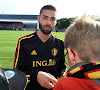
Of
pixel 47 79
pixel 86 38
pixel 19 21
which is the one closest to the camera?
pixel 86 38

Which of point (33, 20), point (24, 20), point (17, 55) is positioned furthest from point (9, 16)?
point (17, 55)

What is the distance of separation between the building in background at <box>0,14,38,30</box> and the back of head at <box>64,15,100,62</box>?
7462 centimetres

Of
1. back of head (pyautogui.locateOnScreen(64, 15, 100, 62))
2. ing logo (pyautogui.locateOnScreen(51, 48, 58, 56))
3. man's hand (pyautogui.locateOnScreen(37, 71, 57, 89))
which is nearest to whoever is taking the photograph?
back of head (pyautogui.locateOnScreen(64, 15, 100, 62))

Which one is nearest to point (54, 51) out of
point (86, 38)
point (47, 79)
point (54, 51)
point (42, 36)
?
point (54, 51)

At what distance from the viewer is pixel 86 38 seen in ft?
3.63

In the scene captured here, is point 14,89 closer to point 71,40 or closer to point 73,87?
point 73,87

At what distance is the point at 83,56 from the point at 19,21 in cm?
8405

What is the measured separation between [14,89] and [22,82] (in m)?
0.12

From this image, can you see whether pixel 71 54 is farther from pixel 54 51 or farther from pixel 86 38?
pixel 54 51

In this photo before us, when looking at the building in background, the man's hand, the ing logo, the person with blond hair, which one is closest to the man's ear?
the person with blond hair

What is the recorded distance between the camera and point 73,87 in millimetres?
952

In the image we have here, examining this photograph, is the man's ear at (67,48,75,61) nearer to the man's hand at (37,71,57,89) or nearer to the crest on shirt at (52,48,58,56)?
the man's hand at (37,71,57,89)

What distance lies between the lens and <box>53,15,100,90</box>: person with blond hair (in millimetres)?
956

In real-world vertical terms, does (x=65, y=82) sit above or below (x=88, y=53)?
below
